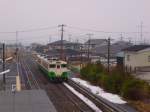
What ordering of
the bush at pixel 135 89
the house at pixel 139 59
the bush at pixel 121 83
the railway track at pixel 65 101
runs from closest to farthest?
the railway track at pixel 65 101
the bush at pixel 135 89
the bush at pixel 121 83
the house at pixel 139 59

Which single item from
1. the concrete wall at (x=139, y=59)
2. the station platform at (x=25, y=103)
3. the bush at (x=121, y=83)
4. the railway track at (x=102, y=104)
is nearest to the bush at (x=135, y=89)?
the bush at (x=121, y=83)

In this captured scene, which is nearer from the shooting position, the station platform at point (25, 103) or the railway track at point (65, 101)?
the station platform at point (25, 103)

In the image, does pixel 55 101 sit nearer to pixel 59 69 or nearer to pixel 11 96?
pixel 11 96

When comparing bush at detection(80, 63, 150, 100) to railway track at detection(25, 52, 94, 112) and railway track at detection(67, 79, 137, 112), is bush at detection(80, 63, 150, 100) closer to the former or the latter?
railway track at detection(67, 79, 137, 112)

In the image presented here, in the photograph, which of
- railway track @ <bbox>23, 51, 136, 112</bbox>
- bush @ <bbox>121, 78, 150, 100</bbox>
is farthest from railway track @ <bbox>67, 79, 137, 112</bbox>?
bush @ <bbox>121, 78, 150, 100</bbox>

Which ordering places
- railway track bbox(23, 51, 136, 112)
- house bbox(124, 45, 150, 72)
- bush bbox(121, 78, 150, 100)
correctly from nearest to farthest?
railway track bbox(23, 51, 136, 112) < bush bbox(121, 78, 150, 100) < house bbox(124, 45, 150, 72)

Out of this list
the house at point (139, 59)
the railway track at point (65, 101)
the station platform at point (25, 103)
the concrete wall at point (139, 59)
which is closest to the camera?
the station platform at point (25, 103)

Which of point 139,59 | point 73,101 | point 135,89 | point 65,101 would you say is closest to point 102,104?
point 73,101

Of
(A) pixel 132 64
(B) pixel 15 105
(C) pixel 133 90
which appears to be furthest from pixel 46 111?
(A) pixel 132 64

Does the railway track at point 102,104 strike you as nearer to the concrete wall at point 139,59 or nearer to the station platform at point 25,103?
the station platform at point 25,103

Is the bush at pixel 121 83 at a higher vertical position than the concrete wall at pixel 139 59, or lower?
lower

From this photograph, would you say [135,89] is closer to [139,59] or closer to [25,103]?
[25,103]

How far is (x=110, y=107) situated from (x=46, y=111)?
18.6 ft

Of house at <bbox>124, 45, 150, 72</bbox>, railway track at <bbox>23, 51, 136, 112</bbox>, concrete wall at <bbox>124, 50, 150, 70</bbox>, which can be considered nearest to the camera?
railway track at <bbox>23, 51, 136, 112</bbox>
